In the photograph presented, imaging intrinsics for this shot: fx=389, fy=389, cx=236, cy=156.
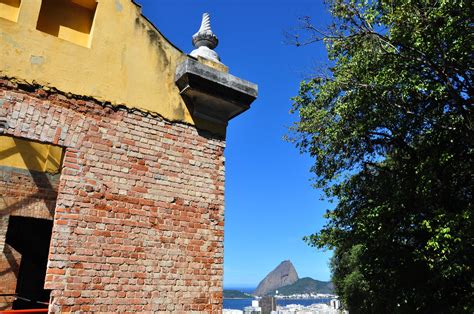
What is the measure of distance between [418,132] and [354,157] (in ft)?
7.77

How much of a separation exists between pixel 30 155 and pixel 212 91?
19.1 ft

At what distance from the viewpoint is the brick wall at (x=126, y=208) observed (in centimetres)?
482

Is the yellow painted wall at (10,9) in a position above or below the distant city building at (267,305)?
above

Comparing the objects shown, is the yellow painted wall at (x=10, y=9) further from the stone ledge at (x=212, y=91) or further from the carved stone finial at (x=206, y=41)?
the carved stone finial at (x=206, y=41)

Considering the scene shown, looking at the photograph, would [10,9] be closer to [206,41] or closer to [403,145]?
[206,41]

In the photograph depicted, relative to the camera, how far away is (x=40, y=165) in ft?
32.3

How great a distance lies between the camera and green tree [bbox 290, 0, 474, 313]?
33.5ft

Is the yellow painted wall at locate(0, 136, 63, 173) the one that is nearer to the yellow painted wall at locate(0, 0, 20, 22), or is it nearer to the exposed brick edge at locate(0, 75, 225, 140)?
the exposed brick edge at locate(0, 75, 225, 140)

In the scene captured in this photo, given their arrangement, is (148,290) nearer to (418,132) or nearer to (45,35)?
(45,35)

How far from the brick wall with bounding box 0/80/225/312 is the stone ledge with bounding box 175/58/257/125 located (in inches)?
18.7

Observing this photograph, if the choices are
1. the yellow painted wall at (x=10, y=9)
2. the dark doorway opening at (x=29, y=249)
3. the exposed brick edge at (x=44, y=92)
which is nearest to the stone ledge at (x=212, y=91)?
the exposed brick edge at (x=44, y=92)

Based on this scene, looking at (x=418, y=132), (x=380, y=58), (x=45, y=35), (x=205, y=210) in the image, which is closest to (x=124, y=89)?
(x=45, y=35)

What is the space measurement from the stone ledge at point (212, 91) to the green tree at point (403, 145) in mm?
4941

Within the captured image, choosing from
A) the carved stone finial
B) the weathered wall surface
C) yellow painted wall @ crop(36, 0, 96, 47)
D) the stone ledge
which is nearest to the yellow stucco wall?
yellow painted wall @ crop(36, 0, 96, 47)
